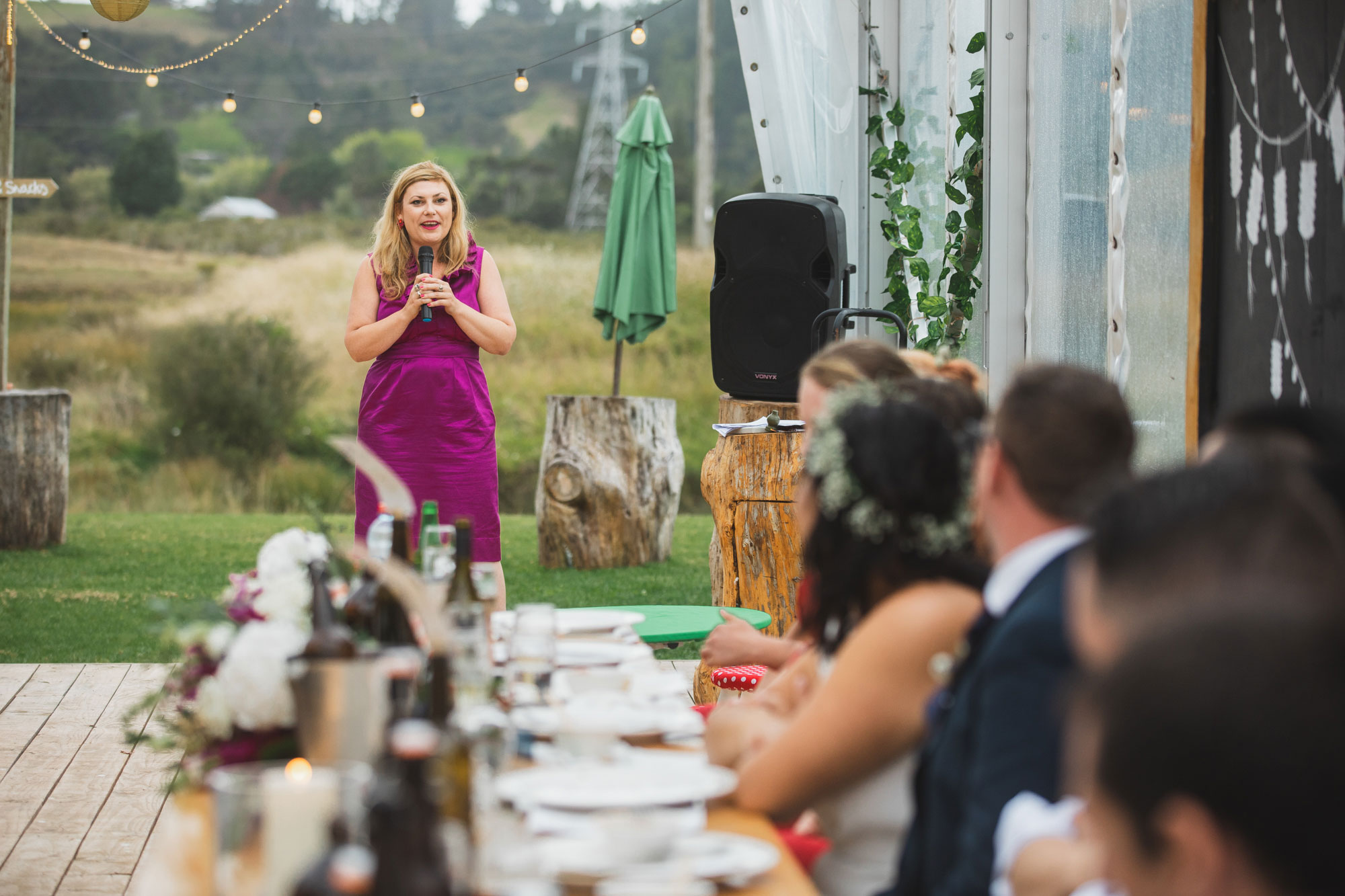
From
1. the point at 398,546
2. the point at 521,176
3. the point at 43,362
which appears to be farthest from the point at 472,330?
the point at 521,176

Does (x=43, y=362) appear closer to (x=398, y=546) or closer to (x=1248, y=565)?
(x=398, y=546)

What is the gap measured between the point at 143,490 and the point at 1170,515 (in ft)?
37.6

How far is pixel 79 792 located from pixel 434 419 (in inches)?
55.5

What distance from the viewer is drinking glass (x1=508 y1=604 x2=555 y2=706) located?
178 cm

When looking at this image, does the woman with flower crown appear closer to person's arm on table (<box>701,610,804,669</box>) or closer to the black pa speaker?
person's arm on table (<box>701,610,804,669</box>)

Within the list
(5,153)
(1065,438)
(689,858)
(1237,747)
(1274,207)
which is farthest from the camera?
(5,153)

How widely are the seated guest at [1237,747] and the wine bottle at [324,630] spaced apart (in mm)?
917

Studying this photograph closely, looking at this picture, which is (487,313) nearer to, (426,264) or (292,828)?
(426,264)

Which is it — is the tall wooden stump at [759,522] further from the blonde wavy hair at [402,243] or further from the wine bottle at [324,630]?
the wine bottle at [324,630]

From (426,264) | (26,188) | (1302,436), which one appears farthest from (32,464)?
(1302,436)

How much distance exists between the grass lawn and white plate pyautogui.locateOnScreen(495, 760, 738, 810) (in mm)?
3770

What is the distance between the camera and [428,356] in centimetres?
392

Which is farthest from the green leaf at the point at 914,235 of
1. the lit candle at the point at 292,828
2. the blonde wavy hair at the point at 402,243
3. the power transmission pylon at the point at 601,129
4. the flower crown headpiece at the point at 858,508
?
the power transmission pylon at the point at 601,129

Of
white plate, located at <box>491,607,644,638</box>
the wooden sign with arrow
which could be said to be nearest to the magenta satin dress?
white plate, located at <box>491,607,644,638</box>
